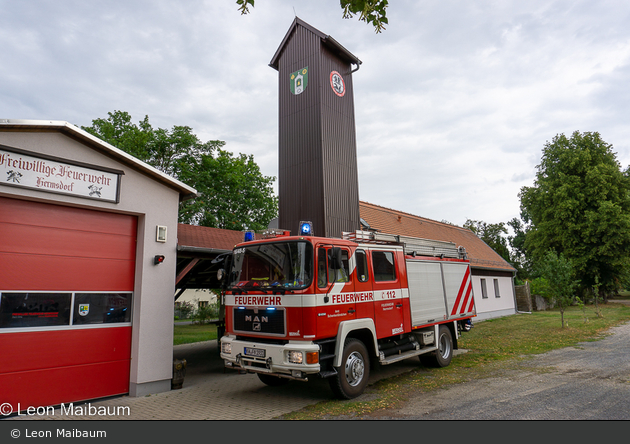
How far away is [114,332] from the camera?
6.88 m

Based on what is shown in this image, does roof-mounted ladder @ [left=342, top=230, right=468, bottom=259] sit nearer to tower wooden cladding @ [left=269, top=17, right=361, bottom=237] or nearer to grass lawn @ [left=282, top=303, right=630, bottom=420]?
grass lawn @ [left=282, top=303, right=630, bottom=420]

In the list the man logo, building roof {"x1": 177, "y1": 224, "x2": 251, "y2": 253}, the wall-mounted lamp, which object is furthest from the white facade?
the wall-mounted lamp

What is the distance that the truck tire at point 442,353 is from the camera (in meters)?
8.95

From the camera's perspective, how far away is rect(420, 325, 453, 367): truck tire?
8953 millimetres

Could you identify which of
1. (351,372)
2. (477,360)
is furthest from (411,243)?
(477,360)

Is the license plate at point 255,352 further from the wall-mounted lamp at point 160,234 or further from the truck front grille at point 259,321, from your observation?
the wall-mounted lamp at point 160,234

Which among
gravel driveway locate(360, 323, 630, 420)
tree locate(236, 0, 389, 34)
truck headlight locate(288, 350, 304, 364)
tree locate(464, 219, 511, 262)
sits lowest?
gravel driveway locate(360, 323, 630, 420)

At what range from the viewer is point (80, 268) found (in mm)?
6570

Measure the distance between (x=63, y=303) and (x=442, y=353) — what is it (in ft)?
27.2

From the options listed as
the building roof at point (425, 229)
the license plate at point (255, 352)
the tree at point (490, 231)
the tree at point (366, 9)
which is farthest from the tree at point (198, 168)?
the tree at point (490, 231)

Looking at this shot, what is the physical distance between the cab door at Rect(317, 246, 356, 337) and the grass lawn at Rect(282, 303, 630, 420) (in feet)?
4.09

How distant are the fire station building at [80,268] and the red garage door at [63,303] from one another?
0.02 metres

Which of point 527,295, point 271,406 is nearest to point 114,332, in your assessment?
point 271,406

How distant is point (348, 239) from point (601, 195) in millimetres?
30243
